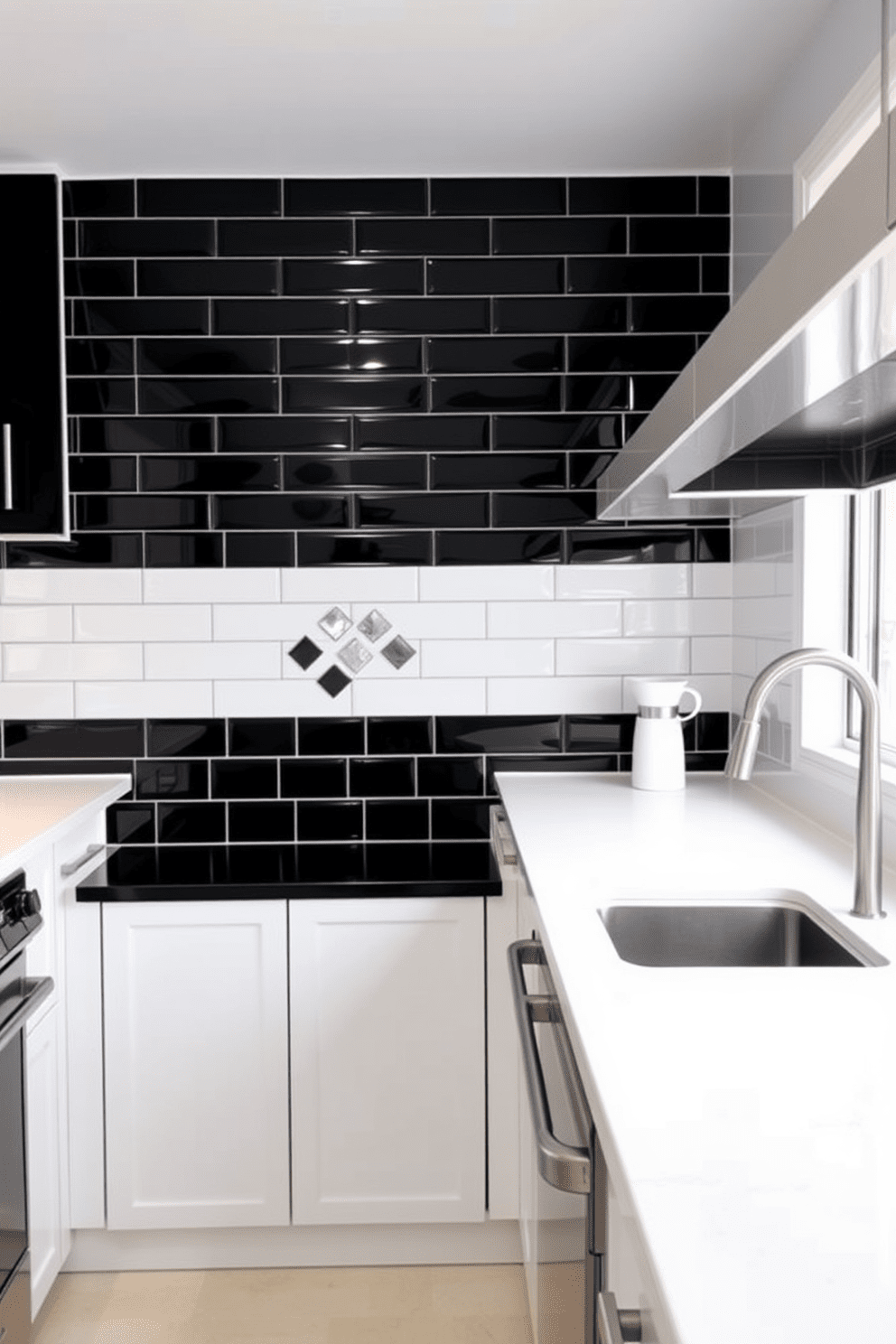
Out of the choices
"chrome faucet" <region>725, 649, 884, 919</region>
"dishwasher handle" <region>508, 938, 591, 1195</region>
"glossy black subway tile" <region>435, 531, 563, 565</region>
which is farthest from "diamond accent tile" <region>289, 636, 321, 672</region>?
"chrome faucet" <region>725, 649, 884, 919</region>

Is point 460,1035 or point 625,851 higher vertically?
point 625,851

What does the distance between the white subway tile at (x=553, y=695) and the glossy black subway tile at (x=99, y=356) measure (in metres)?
1.20

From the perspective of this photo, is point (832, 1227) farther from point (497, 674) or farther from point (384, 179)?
point (384, 179)

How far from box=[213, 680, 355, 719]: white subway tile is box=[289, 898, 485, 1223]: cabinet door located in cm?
62

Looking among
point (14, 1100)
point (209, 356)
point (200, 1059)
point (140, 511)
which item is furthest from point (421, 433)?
point (14, 1100)

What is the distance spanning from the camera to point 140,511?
2.81 meters

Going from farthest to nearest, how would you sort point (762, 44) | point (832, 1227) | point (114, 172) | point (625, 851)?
point (114, 172) < point (762, 44) < point (625, 851) < point (832, 1227)

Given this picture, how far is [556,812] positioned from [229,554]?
109 centimetres

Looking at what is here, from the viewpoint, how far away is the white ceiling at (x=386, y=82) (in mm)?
2020

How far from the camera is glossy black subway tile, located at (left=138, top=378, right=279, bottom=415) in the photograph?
110 inches

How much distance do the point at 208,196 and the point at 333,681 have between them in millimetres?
1234

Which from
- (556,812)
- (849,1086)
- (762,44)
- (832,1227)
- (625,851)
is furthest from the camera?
(556,812)

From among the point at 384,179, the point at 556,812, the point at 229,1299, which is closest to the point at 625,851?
the point at 556,812

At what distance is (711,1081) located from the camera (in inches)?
38.2
